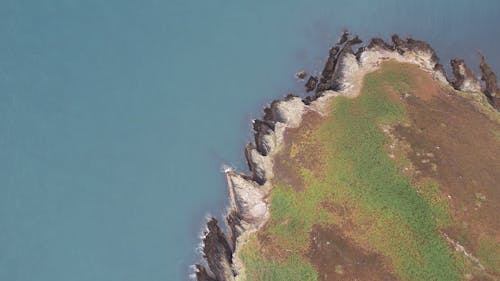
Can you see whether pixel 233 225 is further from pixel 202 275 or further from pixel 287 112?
pixel 287 112

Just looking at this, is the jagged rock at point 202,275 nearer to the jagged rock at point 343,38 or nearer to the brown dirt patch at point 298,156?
the brown dirt patch at point 298,156

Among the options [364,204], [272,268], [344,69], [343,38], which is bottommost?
[272,268]

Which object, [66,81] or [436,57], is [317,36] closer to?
[436,57]

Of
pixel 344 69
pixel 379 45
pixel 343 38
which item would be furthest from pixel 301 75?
pixel 379 45

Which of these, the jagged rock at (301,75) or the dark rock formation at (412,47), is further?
the dark rock formation at (412,47)

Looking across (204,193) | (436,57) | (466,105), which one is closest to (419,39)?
(436,57)

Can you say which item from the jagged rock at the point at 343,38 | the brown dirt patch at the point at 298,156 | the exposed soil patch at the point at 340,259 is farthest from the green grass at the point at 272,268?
the jagged rock at the point at 343,38
